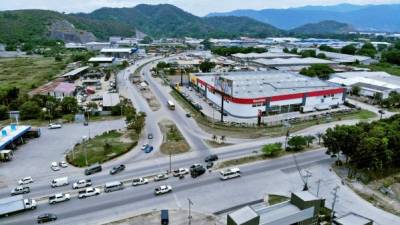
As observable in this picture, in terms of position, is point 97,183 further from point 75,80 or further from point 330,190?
point 75,80

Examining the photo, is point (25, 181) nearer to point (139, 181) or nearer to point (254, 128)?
point (139, 181)

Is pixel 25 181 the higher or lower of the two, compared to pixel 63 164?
lower

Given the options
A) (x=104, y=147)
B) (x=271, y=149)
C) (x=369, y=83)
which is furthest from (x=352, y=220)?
(x=369, y=83)

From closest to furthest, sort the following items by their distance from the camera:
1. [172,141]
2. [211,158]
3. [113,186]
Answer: [113,186] < [211,158] < [172,141]

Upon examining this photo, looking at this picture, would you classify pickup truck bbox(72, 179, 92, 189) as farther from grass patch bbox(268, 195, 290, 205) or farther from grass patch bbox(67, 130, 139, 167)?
grass patch bbox(268, 195, 290, 205)

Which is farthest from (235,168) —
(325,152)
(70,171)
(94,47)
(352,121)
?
(94,47)

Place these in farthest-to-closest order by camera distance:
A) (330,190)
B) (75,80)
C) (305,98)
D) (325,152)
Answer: (75,80) < (305,98) < (325,152) < (330,190)
